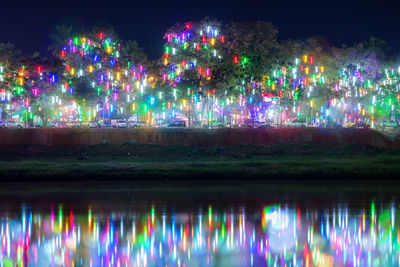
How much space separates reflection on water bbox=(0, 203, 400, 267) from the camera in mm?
9781

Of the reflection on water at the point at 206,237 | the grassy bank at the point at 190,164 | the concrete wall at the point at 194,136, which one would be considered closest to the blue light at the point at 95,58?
the concrete wall at the point at 194,136

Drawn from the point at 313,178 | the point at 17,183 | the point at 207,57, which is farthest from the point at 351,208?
the point at 207,57

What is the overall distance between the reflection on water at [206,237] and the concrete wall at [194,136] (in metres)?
18.9

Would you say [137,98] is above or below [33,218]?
above

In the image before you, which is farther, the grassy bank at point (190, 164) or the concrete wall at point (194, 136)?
the concrete wall at point (194, 136)

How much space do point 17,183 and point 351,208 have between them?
12.6 meters

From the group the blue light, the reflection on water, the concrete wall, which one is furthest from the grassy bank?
the blue light

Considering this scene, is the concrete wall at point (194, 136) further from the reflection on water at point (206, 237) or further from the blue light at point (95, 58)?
the reflection on water at point (206, 237)

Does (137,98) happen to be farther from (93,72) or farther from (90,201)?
(90,201)

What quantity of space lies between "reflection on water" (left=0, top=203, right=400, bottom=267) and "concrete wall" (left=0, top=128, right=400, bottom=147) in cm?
1892

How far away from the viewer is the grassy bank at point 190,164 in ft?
70.2

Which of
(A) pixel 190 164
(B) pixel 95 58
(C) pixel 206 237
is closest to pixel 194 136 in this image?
(A) pixel 190 164

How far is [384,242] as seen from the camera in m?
11.0

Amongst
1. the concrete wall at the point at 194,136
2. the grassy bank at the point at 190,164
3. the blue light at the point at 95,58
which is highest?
the blue light at the point at 95,58
